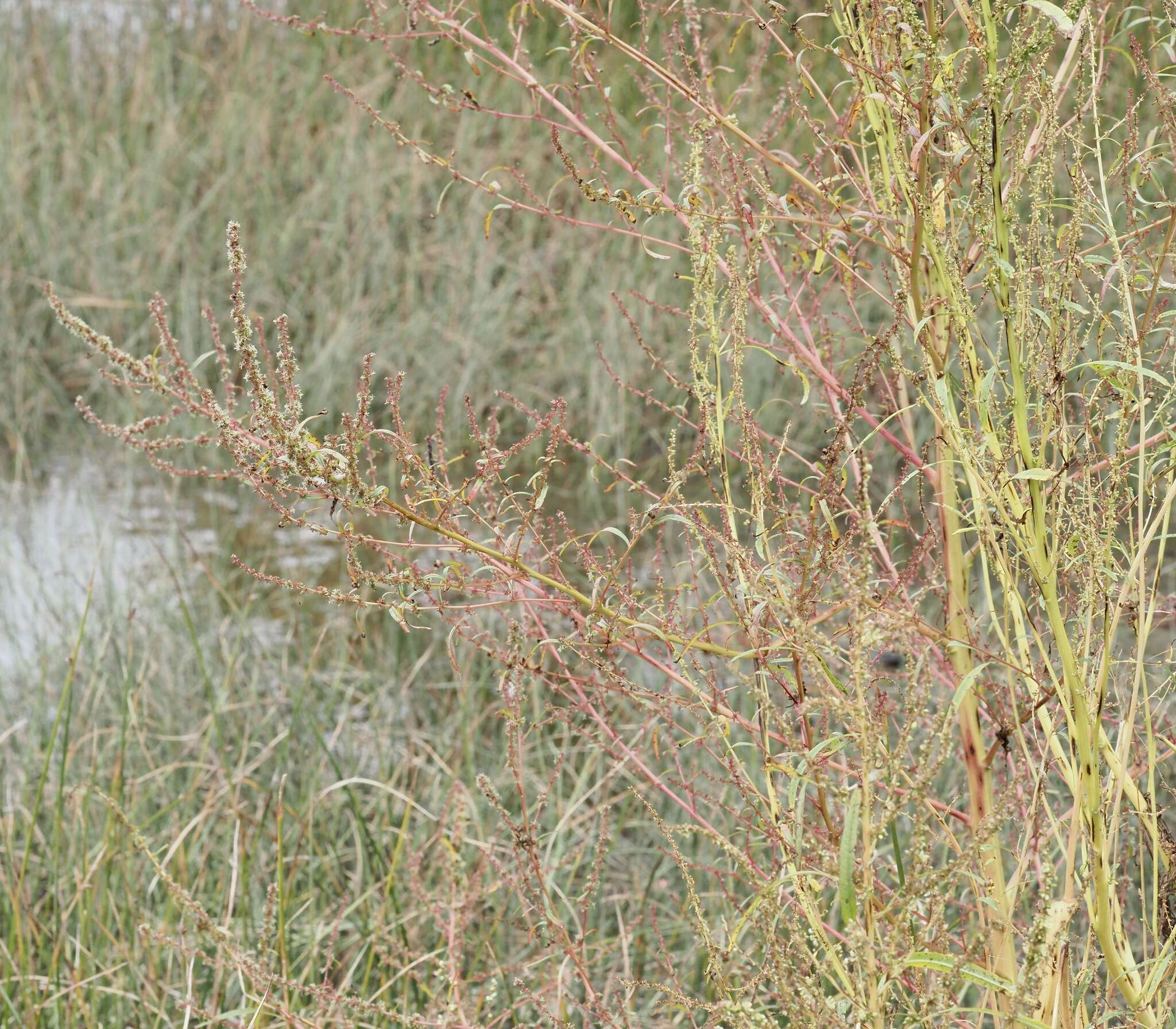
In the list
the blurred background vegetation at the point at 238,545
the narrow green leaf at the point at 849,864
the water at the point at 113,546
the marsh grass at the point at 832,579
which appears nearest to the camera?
the narrow green leaf at the point at 849,864

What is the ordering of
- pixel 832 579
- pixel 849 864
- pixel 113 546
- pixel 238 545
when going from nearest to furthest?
pixel 849 864 < pixel 832 579 < pixel 113 546 < pixel 238 545

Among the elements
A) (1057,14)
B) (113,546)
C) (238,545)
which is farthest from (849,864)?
(238,545)

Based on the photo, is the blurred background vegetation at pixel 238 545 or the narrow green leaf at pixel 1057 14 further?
the blurred background vegetation at pixel 238 545

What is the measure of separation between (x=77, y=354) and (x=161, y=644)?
8.31 feet

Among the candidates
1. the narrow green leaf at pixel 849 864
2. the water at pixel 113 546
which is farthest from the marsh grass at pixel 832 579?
the water at pixel 113 546

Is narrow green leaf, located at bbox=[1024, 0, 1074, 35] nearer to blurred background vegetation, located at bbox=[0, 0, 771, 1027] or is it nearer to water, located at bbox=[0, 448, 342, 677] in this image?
blurred background vegetation, located at bbox=[0, 0, 771, 1027]

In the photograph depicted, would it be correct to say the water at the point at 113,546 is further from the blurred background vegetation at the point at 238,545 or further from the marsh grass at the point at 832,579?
the marsh grass at the point at 832,579

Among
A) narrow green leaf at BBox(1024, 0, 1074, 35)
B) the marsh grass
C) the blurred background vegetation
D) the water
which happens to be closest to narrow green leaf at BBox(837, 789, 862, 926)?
the marsh grass

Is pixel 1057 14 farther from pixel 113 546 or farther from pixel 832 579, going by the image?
pixel 113 546

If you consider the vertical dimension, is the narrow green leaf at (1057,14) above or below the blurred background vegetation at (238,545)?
above

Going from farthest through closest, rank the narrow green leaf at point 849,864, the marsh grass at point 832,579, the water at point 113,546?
the water at point 113,546 → the marsh grass at point 832,579 → the narrow green leaf at point 849,864

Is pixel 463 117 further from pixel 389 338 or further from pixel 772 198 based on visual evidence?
pixel 772 198

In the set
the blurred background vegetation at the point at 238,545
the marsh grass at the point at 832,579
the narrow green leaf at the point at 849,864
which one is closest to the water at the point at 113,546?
the blurred background vegetation at the point at 238,545

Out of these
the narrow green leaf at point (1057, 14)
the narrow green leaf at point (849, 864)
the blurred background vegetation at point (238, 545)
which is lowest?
the blurred background vegetation at point (238, 545)
